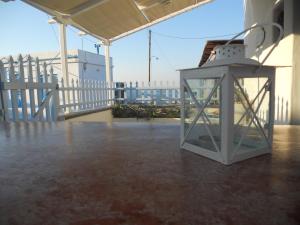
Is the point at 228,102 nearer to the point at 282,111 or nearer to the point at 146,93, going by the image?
the point at 282,111

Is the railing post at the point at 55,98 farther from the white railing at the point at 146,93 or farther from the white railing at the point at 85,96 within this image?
the white railing at the point at 146,93

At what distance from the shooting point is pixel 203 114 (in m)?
0.89

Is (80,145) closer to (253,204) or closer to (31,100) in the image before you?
(253,204)

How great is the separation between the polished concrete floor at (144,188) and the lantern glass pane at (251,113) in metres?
0.08

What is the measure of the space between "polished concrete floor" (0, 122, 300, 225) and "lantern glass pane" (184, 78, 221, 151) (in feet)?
0.27

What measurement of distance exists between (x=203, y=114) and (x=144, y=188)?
42cm

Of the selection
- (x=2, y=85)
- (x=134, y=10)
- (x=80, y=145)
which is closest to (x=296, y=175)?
(x=80, y=145)

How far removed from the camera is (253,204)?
498 millimetres

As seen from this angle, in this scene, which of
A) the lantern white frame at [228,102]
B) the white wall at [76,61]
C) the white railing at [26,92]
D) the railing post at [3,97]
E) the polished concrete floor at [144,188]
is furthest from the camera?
the white wall at [76,61]

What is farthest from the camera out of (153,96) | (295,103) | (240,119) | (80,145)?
(153,96)

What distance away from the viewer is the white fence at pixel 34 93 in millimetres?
2982

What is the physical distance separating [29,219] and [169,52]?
19284 mm

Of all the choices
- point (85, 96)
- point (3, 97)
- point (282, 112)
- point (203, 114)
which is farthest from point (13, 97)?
point (282, 112)

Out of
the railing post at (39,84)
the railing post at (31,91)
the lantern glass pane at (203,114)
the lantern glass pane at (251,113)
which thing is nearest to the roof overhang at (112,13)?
the railing post at (39,84)
